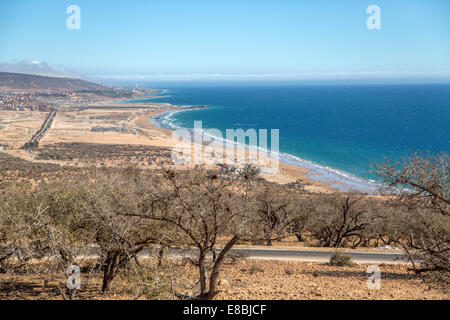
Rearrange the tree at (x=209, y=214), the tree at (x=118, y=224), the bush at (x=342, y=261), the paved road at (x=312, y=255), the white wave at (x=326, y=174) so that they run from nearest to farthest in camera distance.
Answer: the tree at (x=209, y=214) < the tree at (x=118, y=224) < the bush at (x=342, y=261) < the paved road at (x=312, y=255) < the white wave at (x=326, y=174)

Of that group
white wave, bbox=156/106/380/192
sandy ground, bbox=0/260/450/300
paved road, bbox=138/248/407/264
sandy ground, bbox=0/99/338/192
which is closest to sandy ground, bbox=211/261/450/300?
sandy ground, bbox=0/260/450/300

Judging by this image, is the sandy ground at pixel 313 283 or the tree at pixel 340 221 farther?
the tree at pixel 340 221

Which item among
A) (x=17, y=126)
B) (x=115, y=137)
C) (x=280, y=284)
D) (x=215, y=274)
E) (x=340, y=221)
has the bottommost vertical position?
(x=340, y=221)

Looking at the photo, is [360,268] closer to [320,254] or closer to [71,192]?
[320,254]

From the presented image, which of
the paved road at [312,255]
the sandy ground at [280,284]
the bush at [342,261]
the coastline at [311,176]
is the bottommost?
the coastline at [311,176]

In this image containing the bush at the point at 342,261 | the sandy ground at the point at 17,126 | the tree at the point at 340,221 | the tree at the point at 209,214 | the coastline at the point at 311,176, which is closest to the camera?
the tree at the point at 209,214

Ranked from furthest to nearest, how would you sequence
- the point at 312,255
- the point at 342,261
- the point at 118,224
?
the point at 312,255 → the point at 342,261 → the point at 118,224

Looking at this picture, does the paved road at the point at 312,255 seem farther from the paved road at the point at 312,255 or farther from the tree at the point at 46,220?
the tree at the point at 46,220

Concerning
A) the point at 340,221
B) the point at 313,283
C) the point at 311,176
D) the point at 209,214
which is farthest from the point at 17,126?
the point at 209,214

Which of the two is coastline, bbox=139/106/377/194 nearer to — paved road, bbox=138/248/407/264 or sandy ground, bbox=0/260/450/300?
paved road, bbox=138/248/407/264

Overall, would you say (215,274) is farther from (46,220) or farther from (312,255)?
(312,255)

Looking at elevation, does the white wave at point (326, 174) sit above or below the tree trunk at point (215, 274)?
below

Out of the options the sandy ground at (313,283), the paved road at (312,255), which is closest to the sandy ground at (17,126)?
the paved road at (312,255)
